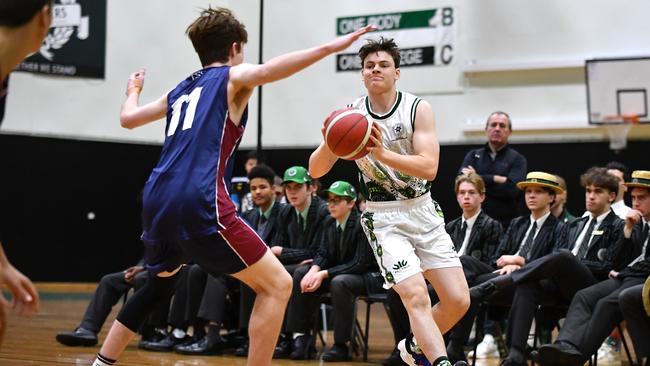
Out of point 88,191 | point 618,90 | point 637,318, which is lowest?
point 637,318

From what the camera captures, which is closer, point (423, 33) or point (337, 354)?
point (337, 354)

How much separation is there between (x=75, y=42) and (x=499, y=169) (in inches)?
318

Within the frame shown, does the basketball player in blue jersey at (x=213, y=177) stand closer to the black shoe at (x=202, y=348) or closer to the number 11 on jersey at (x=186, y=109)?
the number 11 on jersey at (x=186, y=109)

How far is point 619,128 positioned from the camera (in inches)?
455

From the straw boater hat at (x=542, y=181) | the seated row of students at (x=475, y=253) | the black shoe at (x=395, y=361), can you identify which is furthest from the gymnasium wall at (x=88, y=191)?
the black shoe at (x=395, y=361)

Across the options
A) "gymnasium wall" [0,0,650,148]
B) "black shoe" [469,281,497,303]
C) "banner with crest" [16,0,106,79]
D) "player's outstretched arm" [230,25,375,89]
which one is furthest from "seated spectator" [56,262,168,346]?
"banner with crest" [16,0,106,79]

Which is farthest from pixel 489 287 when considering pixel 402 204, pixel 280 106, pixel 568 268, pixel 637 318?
pixel 280 106

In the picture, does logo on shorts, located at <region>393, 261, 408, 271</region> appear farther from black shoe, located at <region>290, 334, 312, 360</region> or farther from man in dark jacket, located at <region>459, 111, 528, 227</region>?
man in dark jacket, located at <region>459, 111, 528, 227</region>

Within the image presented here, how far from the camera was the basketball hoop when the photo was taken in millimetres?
11422

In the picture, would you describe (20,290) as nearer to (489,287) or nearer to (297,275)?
(489,287)

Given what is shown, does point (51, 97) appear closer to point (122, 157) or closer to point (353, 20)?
point (122, 157)

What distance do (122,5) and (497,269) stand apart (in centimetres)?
960

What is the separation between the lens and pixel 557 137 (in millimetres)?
12102

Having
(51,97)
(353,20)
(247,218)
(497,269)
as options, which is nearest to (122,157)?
(51,97)
